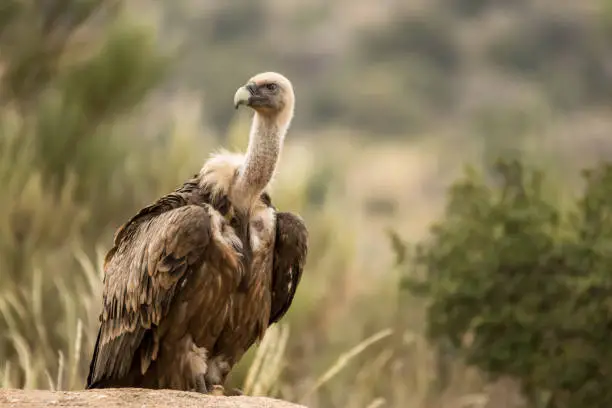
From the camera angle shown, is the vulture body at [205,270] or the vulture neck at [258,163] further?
the vulture neck at [258,163]

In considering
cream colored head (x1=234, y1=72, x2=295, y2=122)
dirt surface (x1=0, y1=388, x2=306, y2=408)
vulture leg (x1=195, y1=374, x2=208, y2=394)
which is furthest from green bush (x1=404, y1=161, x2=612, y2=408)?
dirt surface (x1=0, y1=388, x2=306, y2=408)

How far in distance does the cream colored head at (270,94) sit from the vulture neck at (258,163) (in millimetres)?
53

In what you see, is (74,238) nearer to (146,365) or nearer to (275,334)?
(275,334)

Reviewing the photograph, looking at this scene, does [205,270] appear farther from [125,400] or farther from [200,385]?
[125,400]

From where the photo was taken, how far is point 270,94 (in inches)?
241

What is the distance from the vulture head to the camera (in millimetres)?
6074

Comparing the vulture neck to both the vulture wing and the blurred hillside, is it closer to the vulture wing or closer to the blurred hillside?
the vulture wing

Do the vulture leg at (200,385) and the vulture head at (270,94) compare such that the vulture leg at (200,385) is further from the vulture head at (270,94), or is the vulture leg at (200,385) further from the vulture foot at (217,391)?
the vulture head at (270,94)

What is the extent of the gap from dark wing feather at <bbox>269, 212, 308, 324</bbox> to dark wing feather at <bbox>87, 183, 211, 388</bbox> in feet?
1.63

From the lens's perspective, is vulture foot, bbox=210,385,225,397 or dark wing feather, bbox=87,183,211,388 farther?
vulture foot, bbox=210,385,225,397

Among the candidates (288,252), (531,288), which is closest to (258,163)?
(288,252)

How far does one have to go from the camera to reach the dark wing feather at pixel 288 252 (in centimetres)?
614

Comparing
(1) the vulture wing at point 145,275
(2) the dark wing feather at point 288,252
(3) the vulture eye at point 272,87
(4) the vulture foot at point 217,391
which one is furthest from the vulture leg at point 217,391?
(3) the vulture eye at point 272,87

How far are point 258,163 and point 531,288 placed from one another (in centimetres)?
378
